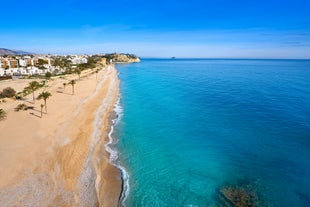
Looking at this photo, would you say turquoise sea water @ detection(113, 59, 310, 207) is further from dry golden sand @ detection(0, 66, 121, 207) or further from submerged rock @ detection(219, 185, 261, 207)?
dry golden sand @ detection(0, 66, 121, 207)

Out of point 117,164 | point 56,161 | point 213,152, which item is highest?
point 56,161

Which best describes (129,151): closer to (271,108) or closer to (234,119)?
(234,119)

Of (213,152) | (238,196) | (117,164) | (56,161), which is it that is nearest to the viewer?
(238,196)

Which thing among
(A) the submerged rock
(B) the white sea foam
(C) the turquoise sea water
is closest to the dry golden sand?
(B) the white sea foam

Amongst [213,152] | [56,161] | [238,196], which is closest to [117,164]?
[56,161]

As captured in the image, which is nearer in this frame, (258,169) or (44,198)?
(44,198)

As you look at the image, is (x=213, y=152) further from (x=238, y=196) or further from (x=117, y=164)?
(x=117, y=164)

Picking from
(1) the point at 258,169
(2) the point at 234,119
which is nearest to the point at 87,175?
(1) the point at 258,169

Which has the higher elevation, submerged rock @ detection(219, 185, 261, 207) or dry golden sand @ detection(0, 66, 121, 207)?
dry golden sand @ detection(0, 66, 121, 207)

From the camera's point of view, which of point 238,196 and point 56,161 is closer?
point 238,196
